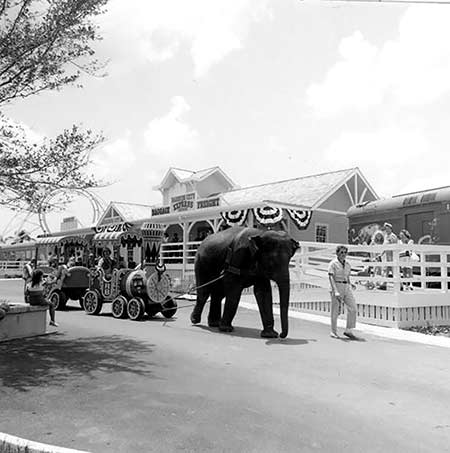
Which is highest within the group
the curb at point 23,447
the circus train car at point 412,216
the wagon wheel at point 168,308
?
the circus train car at point 412,216

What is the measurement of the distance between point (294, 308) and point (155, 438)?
1110 centimetres

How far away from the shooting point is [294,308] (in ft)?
50.4

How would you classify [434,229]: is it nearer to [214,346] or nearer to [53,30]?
[214,346]

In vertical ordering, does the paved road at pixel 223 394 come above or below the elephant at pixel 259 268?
below

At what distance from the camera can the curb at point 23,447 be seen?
13.6ft

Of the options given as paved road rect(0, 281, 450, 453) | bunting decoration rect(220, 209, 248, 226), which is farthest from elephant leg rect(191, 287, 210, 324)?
bunting decoration rect(220, 209, 248, 226)

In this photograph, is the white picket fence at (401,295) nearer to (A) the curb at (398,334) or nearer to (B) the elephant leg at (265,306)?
(A) the curb at (398,334)

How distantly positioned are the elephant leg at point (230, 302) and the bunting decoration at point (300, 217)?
466 inches

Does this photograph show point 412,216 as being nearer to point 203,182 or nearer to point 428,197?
point 428,197

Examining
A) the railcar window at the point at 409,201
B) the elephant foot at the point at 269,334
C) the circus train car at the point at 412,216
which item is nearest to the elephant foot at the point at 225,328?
the elephant foot at the point at 269,334

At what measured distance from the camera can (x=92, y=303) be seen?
530 inches

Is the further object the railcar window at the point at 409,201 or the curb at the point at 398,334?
the railcar window at the point at 409,201

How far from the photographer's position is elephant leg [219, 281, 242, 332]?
10414 millimetres

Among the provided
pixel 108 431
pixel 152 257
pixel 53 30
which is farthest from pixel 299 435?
pixel 152 257
